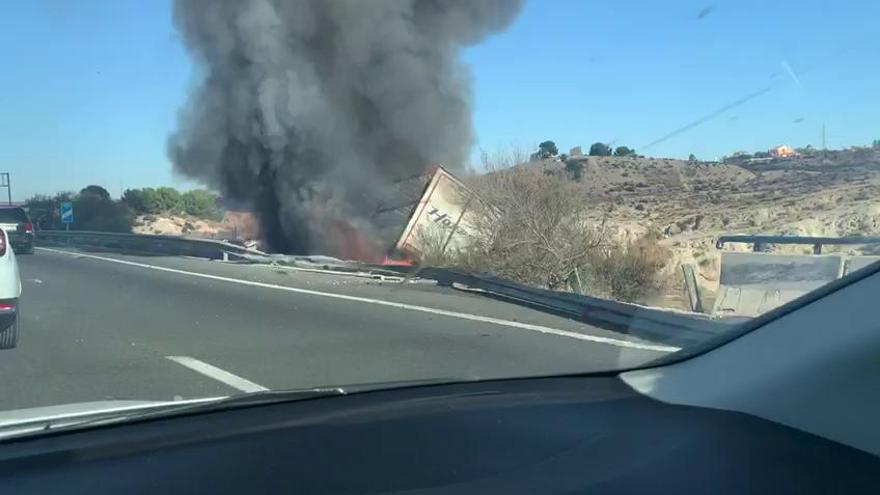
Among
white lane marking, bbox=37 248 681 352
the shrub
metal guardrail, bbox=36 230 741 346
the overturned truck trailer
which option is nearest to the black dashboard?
white lane marking, bbox=37 248 681 352

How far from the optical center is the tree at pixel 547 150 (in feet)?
60.2

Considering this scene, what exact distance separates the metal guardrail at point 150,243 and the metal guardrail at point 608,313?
10.2 meters

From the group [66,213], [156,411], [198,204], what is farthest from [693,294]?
[198,204]

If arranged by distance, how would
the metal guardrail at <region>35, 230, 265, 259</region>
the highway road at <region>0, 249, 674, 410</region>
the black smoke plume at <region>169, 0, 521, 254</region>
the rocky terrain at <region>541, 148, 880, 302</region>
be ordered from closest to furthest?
the rocky terrain at <region>541, 148, 880, 302</region>, the highway road at <region>0, 249, 674, 410</region>, the metal guardrail at <region>35, 230, 265, 259</region>, the black smoke plume at <region>169, 0, 521, 254</region>

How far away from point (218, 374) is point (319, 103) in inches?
935

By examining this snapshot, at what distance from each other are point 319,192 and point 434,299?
660 inches

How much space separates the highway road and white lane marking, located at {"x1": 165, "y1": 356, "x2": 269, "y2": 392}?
0.02 metres

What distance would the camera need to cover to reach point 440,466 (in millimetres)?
2484

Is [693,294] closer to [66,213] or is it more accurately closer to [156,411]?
[156,411]

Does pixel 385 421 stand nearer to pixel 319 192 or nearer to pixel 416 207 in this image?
pixel 416 207

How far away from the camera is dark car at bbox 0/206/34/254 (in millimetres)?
25812

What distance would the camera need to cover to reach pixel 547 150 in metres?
18.6

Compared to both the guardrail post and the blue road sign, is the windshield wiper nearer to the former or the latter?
the guardrail post

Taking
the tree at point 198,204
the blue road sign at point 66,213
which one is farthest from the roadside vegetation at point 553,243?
the tree at point 198,204
